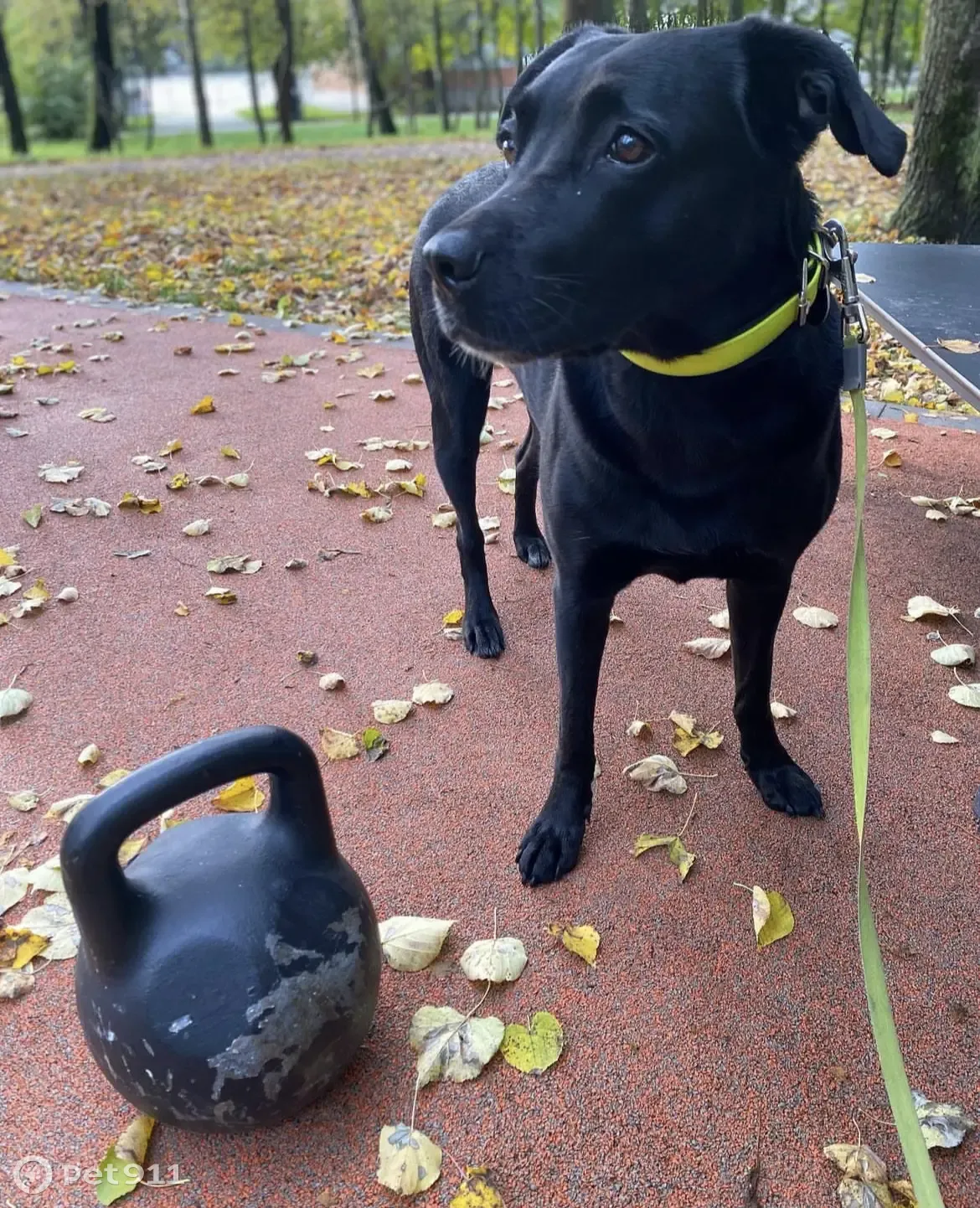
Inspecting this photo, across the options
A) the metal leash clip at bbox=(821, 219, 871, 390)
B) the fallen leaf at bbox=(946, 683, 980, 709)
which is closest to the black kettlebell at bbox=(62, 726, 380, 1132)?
the metal leash clip at bbox=(821, 219, 871, 390)

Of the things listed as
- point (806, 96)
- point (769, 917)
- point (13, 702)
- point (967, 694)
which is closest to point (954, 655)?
point (967, 694)

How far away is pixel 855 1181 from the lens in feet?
5.32

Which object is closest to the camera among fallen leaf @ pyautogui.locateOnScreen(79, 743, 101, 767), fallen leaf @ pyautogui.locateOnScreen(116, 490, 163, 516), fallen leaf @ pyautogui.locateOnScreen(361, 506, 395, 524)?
fallen leaf @ pyautogui.locateOnScreen(79, 743, 101, 767)

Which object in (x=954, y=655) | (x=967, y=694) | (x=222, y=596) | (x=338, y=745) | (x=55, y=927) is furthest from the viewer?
(x=222, y=596)

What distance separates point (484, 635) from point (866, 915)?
181cm

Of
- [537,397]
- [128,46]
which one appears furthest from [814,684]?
[128,46]

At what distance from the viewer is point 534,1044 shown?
186 cm

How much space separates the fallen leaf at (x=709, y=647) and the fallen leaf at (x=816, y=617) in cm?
32

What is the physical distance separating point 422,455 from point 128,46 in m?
32.4

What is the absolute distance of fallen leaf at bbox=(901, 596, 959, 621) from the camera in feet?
10.6

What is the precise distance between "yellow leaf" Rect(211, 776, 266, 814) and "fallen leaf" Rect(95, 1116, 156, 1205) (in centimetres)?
88

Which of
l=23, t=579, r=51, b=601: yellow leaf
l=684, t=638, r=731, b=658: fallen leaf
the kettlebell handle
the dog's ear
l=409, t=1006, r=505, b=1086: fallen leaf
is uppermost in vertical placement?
the dog's ear

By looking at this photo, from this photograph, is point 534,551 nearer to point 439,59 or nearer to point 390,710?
point 390,710

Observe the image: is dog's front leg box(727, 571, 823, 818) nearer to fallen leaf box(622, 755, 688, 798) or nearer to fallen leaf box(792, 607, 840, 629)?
fallen leaf box(622, 755, 688, 798)
